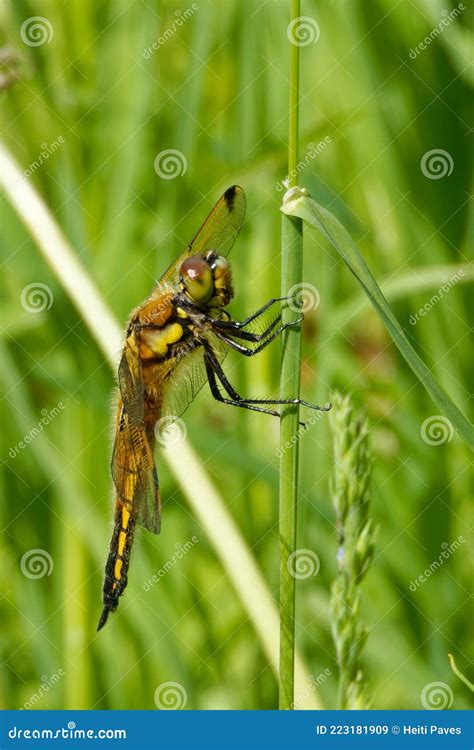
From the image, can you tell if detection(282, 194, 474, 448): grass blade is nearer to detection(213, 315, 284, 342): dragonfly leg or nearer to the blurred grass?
detection(213, 315, 284, 342): dragonfly leg

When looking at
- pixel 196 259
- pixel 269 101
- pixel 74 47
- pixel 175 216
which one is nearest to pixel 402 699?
pixel 196 259

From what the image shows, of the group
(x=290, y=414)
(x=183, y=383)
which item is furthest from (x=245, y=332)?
(x=290, y=414)

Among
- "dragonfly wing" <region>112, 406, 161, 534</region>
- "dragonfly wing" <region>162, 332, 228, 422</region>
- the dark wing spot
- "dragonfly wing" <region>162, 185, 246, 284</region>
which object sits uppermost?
the dark wing spot

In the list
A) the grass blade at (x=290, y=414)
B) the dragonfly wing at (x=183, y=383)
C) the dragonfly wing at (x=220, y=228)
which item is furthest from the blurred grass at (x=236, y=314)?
the grass blade at (x=290, y=414)

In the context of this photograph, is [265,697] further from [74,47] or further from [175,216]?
[74,47]

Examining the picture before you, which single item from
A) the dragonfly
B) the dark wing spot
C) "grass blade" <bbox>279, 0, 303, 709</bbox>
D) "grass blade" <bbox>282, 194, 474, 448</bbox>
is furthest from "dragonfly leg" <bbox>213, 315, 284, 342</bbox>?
"grass blade" <bbox>282, 194, 474, 448</bbox>

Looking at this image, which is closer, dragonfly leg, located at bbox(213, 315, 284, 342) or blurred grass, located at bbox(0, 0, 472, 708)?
dragonfly leg, located at bbox(213, 315, 284, 342)
